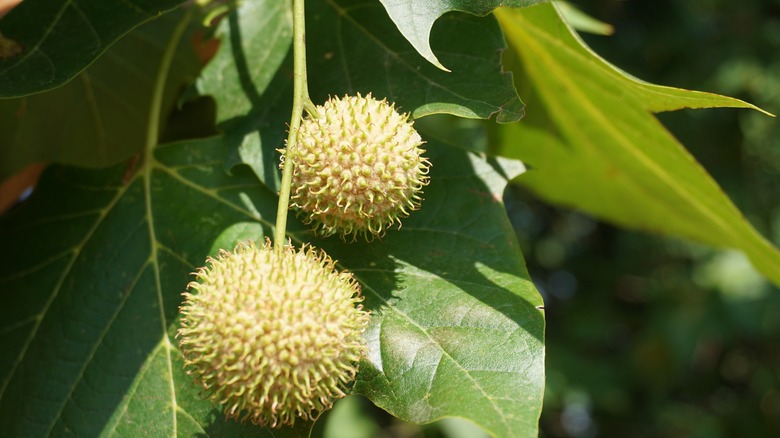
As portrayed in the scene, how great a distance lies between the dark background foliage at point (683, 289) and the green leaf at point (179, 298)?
3.00 meters

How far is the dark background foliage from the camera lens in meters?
4.41

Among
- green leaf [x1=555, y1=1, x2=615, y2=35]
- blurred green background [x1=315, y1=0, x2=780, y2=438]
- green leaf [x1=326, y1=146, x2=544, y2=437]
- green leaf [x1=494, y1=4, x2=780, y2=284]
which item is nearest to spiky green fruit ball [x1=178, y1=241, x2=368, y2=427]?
green leaf [x1=326, y1=146, x2=544, y2=437]

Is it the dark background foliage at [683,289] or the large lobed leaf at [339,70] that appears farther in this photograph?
the dark background foliage at [683,289]

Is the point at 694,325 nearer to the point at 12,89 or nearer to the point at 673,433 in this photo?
the point at 673,433

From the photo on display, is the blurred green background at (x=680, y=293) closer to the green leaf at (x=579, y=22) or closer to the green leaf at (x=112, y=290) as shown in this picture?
the green leaf at (x=579, y=22)

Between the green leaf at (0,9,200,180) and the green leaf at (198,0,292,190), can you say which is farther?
the green leaf at (0,9,200,180)

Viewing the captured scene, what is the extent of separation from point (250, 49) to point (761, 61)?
391cm

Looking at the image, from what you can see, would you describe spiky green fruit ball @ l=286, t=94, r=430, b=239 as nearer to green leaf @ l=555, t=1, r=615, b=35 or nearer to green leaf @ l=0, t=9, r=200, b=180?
green leaf @ l=0, t=9, r=200, b=180

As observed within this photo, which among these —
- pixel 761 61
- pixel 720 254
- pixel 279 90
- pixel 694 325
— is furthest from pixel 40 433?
pixel 761 61

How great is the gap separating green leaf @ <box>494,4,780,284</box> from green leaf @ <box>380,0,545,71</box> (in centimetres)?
29

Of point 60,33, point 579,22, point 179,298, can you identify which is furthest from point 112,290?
point 579,22

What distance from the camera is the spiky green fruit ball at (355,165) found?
1.29m

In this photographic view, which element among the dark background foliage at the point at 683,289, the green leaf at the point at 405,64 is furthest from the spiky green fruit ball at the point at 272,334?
the dark background foliage at the point at 683,289

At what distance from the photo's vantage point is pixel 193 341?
1220 mm
